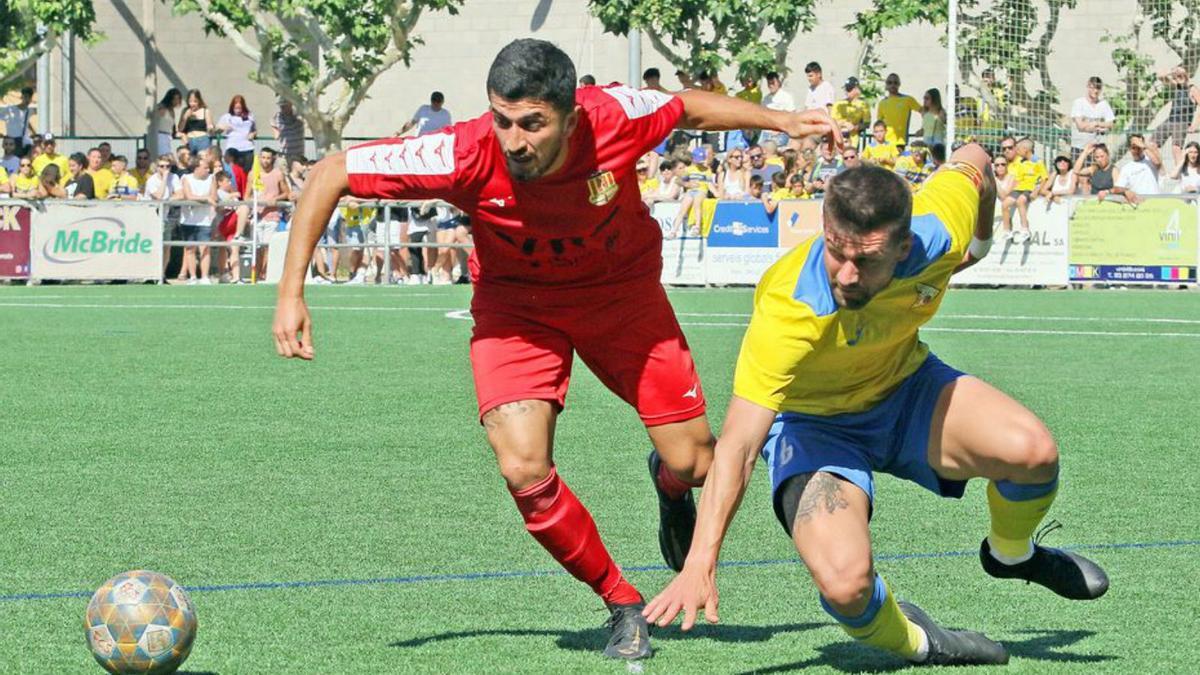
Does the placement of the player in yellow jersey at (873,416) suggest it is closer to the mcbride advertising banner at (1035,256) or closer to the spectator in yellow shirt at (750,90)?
the mcbride advertising banner at (1035,256)

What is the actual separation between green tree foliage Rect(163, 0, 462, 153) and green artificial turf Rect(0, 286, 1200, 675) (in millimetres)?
16641

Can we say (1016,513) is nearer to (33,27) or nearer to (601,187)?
(601,187)

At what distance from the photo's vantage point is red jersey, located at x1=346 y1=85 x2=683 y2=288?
5.77 meters

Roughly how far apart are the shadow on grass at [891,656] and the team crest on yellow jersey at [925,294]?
3.45 ft

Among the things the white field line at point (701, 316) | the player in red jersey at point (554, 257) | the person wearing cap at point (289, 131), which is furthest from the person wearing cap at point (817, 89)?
the player in red jersey at point (554, 257)

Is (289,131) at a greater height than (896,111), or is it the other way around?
(896,111)

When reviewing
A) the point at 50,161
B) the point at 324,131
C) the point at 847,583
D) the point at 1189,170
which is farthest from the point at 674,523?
the point at 324,131

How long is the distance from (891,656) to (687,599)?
3.95 ft

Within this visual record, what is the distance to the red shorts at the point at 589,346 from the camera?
6.13m

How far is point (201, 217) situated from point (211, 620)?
2085 cm

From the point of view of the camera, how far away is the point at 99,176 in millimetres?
27609

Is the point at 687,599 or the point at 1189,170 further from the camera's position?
the point at 1189,170

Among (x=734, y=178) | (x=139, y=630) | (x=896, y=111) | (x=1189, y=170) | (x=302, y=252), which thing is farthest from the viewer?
(x=896, y=111)

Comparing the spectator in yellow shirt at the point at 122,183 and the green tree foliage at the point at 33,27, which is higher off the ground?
the green tree foliage at the point at 33,27
